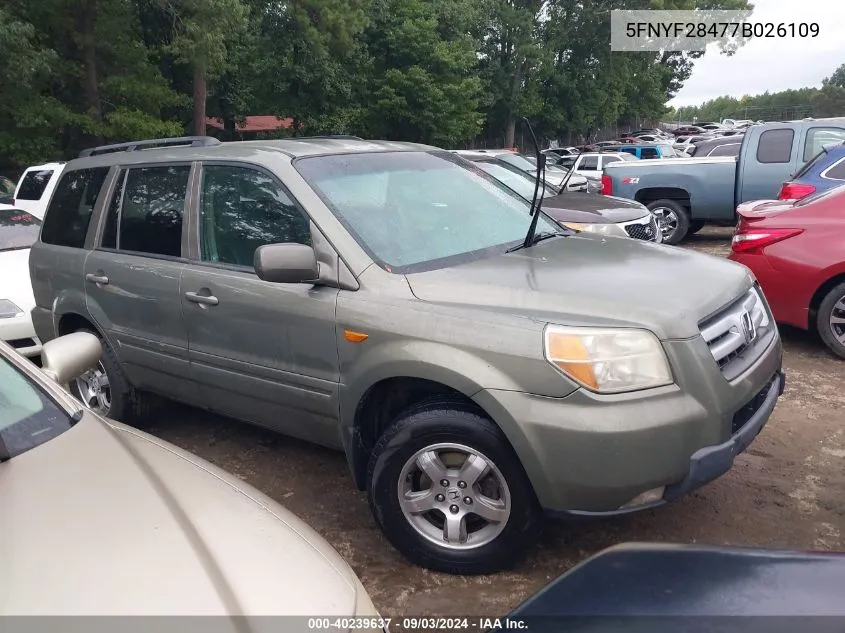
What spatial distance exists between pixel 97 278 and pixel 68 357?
189cm

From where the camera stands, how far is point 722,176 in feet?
35.8

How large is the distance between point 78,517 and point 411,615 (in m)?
1.57

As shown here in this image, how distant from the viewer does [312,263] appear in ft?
10.8

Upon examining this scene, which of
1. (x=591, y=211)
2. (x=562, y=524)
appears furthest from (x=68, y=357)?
(x=591, y=211)

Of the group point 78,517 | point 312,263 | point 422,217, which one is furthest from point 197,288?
point 78,517

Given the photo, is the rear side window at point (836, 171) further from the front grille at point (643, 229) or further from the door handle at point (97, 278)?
the door handle at point (97, 278)

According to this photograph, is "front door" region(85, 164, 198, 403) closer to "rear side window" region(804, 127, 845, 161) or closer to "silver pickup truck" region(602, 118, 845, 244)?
"silver pickup truck" region(602, 118, 845, 244)

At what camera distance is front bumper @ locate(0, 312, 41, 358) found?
6.18 metres

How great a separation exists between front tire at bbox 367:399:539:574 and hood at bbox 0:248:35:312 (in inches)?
177

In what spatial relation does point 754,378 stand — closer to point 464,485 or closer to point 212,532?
point 464,485

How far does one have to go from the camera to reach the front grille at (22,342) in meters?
6.23

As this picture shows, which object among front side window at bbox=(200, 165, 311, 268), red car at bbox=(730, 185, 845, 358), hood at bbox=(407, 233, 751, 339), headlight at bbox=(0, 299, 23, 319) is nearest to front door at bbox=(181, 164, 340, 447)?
front side window at bbox=(200, 165, 311, 268)

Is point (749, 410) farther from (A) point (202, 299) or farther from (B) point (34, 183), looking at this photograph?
(B) point (34, 183)

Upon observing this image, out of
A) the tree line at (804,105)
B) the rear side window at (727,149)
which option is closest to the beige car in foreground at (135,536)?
the rear side window at (727,149)
